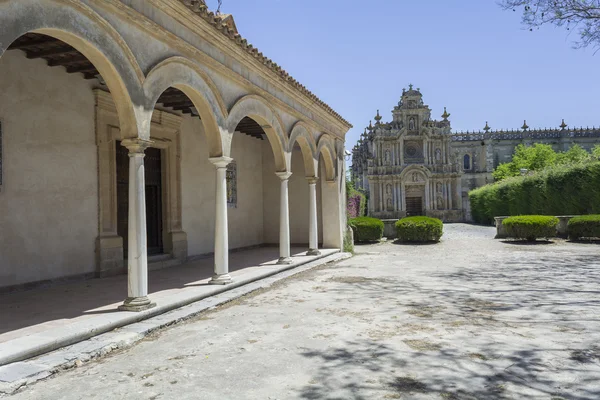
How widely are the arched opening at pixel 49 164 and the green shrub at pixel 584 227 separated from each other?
16342mm

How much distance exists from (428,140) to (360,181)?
1270 cm

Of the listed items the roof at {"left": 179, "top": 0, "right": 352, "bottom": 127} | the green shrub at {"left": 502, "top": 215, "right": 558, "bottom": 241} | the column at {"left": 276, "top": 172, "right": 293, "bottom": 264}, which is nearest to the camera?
the roof at {"left": 179, "top": 0, "right": 352, "bottom": 127}

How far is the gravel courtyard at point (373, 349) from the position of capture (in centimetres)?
341

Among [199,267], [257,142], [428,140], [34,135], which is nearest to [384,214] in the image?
[428,140]

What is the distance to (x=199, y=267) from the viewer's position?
1014cm

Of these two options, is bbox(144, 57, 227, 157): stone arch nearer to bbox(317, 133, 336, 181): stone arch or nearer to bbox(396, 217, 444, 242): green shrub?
bbox(317, 133, 336, 181): stone arch

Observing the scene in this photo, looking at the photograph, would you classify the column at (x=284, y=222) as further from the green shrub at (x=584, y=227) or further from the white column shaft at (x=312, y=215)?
the green shrub at (x=584, y=227)

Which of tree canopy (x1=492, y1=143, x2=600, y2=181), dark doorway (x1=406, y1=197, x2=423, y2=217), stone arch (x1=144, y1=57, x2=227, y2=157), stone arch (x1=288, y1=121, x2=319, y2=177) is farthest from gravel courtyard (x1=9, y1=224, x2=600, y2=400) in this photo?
tree canopy (x1=492, y1=143, x2=600, y2=181)

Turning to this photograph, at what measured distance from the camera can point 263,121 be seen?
31.7 feet

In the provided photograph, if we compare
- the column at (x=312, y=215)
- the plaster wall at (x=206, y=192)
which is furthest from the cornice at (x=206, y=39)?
the plaster wall at (x=206, y=192)

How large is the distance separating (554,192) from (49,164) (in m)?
23.7

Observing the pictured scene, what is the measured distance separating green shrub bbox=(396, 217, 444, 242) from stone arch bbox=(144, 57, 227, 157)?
1274 centimetres

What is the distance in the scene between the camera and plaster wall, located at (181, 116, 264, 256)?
→ 11547 millimetres

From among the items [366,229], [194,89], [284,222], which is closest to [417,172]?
[366,229]
